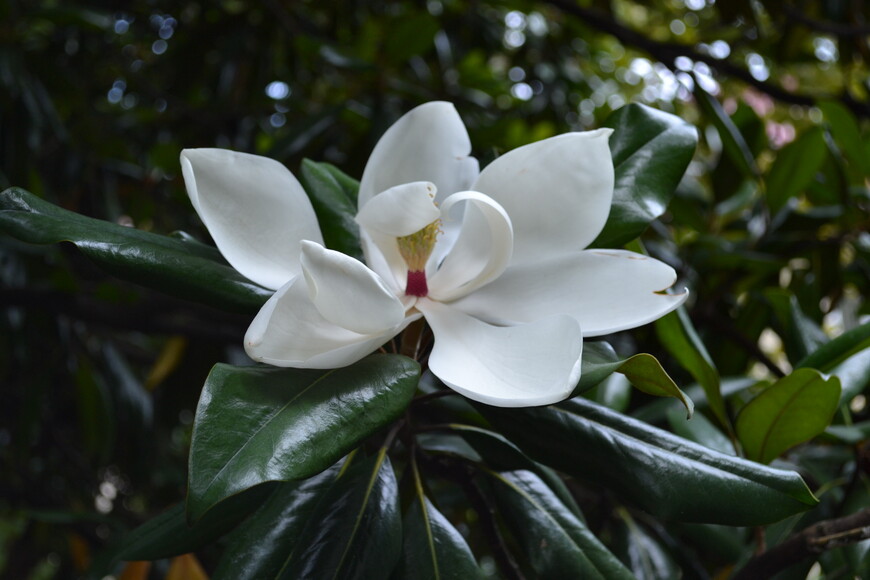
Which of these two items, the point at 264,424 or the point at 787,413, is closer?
the point at 264,424

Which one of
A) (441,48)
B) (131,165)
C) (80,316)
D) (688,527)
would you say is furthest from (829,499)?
(131,165)

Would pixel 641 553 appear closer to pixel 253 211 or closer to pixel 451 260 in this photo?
pixel 451 260

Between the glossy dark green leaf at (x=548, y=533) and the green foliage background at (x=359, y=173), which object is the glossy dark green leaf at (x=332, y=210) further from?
the glossy dark green leaf at (x=548, y=533)

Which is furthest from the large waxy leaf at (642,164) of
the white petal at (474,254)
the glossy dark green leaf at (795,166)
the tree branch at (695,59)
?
the tree branch at (695,59)

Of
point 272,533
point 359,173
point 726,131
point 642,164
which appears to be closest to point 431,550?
point 272,533

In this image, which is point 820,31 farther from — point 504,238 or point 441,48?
point 504,238
